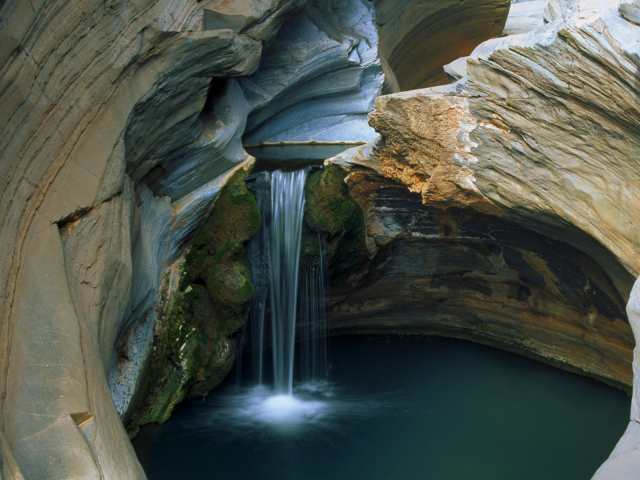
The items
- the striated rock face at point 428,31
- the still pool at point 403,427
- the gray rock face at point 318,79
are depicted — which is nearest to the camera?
the still pool at point 403,427

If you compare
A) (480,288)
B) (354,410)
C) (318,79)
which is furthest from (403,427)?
(318,79)

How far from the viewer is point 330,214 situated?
6.84 meters

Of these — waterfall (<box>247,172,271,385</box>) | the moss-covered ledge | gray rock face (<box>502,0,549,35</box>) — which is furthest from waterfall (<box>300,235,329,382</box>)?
gray rock face (<box>502,0,549,35</box>)

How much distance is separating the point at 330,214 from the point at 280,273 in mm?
997

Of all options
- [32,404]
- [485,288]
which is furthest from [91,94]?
[485,288]

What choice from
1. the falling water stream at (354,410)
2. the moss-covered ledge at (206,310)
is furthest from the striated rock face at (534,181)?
the moss-covered ledge at (206,310)

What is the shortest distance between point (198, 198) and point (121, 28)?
94.9 inches

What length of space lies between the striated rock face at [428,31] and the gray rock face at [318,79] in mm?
757

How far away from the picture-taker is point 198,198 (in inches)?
264

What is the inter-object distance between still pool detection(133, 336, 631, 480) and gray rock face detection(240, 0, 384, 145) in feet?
14.1

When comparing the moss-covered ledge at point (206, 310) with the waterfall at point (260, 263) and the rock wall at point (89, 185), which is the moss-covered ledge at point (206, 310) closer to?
the waterfall at point (260, 263)

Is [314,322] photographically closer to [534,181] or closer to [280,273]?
[280,273]

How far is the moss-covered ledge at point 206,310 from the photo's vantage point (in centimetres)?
635

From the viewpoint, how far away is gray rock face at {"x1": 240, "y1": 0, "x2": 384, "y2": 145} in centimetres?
867
